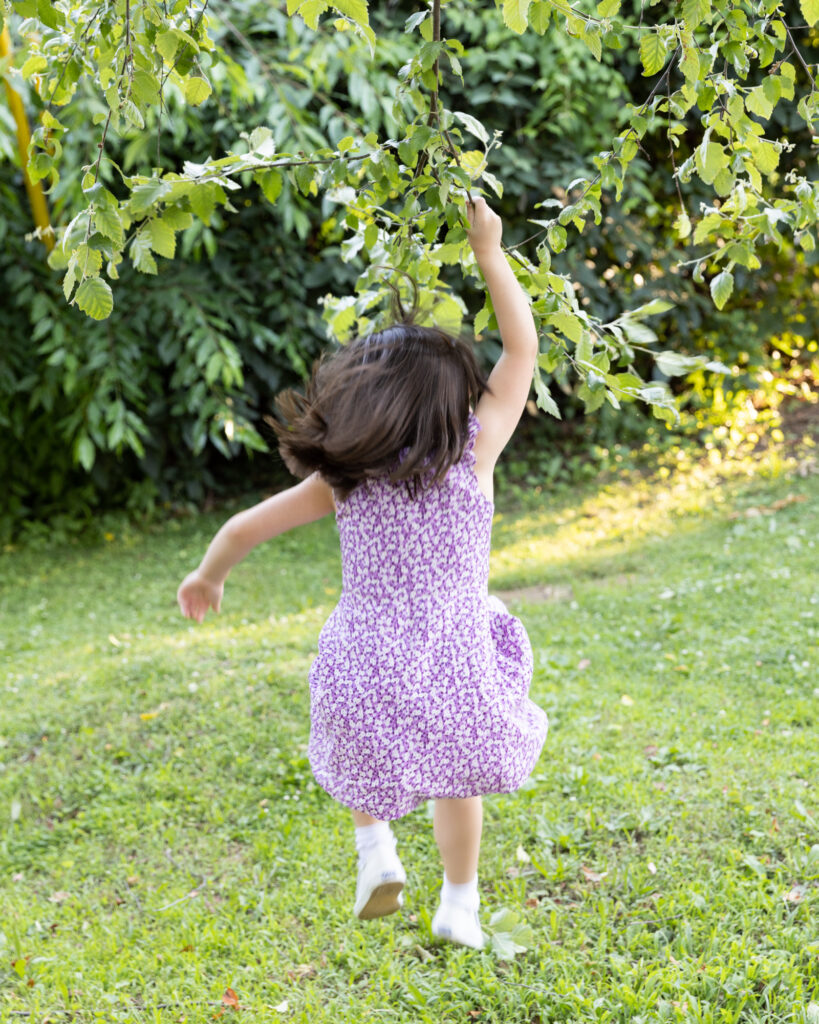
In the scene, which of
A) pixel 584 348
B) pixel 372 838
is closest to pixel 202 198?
pixel 584 348

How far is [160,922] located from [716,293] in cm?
194

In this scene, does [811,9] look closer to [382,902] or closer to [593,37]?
[593,37]

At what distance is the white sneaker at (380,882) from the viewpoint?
196 cm

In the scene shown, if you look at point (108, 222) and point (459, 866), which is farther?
point (459, 866)

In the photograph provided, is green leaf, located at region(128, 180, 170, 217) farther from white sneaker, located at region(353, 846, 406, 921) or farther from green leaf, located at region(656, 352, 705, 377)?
white sneaker, located at region(353, 846, 406, 921)

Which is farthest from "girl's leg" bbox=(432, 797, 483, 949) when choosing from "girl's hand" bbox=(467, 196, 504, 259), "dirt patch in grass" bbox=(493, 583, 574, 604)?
"dirt patch in grass" bbox=(493, 583, 574, 604)

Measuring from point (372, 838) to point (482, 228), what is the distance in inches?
47.7

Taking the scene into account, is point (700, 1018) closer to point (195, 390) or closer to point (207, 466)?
point (195, 390)

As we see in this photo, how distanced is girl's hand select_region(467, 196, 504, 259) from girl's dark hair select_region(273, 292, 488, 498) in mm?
185

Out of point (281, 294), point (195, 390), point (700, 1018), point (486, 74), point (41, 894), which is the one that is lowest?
point (41, 894)

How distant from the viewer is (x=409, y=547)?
5.86 feet

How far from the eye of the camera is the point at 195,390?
5566 millimetres

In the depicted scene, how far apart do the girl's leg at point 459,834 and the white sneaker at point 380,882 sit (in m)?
0.10

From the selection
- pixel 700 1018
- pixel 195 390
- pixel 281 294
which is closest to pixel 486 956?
pixel 700 1018
